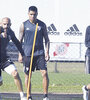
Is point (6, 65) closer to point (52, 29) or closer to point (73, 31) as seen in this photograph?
point (52, 29)

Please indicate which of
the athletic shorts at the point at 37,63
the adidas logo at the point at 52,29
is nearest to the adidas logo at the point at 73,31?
the adidas logo at the point at 52,29

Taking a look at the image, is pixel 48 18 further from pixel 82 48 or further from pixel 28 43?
pixel 28 43

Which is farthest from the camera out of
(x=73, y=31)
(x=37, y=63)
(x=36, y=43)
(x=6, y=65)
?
(x=73, y=31)

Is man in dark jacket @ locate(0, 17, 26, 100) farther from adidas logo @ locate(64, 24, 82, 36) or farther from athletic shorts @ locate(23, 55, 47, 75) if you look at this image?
adidas logo @ locate(64, 24, 82, 36)

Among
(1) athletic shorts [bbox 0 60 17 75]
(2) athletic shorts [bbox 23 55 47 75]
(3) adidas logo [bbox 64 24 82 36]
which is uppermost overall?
(1) athletic shorts [bbox 0 60 17 75]

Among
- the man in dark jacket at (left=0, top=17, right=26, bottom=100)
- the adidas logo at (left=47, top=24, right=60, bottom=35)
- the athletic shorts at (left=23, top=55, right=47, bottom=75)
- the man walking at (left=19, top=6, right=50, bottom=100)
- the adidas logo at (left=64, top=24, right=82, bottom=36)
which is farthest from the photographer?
the adidas logo at (left=64, top=24, right=82, bottom=36)

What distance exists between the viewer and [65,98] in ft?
48.6

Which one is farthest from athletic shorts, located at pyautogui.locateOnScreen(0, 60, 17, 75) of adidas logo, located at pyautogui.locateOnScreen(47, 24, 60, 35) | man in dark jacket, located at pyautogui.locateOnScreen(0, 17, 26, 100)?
adidas logo, located at pyautogui.locateOnScreen(47, 24, 60, 35)

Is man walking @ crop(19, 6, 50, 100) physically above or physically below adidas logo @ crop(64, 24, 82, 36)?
above

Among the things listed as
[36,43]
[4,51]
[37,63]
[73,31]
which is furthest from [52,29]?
[4,51]

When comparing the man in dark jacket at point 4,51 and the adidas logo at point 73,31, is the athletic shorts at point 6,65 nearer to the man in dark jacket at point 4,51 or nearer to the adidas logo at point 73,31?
the man in dark jacket at point 4,51

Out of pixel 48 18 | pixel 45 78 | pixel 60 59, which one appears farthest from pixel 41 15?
pixel 45 78

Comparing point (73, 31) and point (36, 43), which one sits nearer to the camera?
point (36, 43)

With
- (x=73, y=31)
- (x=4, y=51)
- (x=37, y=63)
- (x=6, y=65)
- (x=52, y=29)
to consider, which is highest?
(x=4, y=51)
